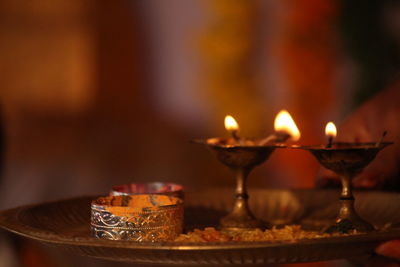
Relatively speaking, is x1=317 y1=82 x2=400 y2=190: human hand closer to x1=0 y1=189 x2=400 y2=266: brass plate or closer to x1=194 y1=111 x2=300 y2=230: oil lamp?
x1=0 y1=189 x2=400 y2=266: brass plate

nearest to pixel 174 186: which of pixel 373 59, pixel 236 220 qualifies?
pixel 236 220

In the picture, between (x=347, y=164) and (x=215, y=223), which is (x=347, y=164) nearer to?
(x=347, y=164)

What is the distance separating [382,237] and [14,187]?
2441 mm

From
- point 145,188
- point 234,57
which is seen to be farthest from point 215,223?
point 234,57

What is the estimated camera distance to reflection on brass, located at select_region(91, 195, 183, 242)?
822 millimetres

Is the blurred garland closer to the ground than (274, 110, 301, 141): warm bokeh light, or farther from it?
farther from it

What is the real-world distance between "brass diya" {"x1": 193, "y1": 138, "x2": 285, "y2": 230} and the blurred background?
1872 mm

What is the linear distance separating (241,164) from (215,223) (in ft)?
0.42

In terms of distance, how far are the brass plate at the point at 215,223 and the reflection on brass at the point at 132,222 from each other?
4 cm

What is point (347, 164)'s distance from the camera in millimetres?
853

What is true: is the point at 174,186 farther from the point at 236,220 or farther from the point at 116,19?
the point at 116,19

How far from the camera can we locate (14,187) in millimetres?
2932

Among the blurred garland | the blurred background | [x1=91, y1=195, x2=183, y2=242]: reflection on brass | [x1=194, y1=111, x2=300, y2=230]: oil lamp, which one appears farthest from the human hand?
the blurred garland

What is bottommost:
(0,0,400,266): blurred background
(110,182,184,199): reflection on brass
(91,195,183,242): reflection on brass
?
(91,195,183,242): reflection on brass
